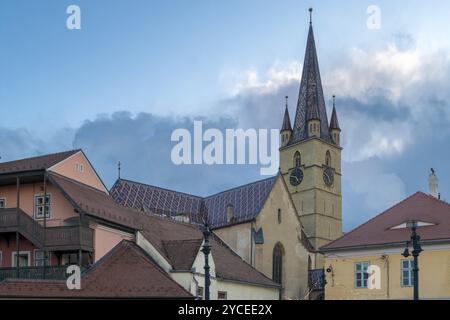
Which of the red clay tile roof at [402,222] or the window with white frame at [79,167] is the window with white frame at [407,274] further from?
the window with white frame at [79,167]

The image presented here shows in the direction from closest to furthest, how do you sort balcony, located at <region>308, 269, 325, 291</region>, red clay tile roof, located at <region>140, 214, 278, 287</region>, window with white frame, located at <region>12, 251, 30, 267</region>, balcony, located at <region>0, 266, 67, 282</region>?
balcony, located at <region>0, 266, 67, 282</region> < window with white frame, located at <region>12, 251, 30, 267</region> < red clay tile roof, located at <region>140, 214, 278, 287</region> < balcony, located at <region>308, 269, 325, 291</region>

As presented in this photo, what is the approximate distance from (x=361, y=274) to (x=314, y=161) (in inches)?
2010

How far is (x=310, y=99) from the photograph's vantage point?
77.4m

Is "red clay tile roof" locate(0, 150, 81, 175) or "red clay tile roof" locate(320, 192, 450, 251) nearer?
"red clay tile roof" locate(0, 150, 81, 175)

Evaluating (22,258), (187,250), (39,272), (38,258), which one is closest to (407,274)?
(187,250)

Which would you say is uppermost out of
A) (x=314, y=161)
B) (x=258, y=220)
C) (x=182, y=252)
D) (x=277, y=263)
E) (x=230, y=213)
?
(x=314, y=161)

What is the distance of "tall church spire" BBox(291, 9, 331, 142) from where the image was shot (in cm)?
7444

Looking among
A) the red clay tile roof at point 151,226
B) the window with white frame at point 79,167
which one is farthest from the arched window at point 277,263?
the window with white frame at point 79,167

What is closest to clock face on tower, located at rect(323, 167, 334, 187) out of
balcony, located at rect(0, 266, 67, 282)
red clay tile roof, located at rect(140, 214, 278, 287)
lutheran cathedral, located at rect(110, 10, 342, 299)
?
lutheran cathedral, located at rect(110, 10, 342, 299)

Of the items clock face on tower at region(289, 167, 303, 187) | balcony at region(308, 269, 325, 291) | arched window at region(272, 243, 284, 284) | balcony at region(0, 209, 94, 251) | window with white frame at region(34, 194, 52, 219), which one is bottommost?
balcony at region(308, 269, 325, 291)

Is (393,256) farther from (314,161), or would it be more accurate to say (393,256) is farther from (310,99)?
(314,161)

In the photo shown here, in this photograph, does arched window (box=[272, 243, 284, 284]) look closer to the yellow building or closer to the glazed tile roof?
the glazed tile roof

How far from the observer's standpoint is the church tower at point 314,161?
7762 centimetres
